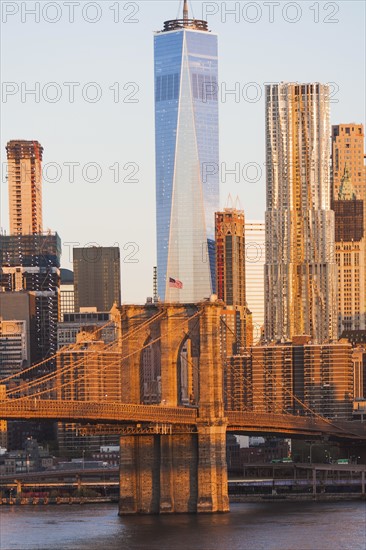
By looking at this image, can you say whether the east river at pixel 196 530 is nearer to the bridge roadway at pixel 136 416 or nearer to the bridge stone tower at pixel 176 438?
the bridge stone tower at pixel 176 438

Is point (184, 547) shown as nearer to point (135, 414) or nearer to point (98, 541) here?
point (98, 541)

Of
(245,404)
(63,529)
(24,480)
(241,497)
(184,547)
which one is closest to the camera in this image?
(184,547)

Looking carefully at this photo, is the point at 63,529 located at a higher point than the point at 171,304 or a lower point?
lower

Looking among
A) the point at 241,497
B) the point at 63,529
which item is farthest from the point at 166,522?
the point at 241,497

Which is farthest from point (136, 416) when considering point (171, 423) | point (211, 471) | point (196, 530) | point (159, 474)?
point (196, 530)

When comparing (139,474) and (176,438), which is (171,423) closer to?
(176,438)

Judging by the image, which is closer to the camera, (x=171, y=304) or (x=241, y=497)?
(x=171, y=304)

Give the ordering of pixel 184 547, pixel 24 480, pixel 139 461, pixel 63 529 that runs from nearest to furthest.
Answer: pixel 184 547 → pixel 63 529 → pixel 139 461 → pixel 24 480
